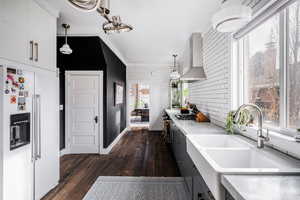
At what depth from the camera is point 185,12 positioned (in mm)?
2832

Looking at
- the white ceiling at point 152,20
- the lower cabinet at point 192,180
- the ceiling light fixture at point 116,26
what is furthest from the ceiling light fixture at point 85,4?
the lower cabinet at point 192,180

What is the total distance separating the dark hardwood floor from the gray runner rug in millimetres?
160

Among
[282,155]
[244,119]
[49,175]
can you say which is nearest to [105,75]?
[49,175]

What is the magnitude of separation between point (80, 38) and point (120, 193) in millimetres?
3206

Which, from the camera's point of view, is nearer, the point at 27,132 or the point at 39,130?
the point at 27,132

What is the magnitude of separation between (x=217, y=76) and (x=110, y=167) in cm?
260

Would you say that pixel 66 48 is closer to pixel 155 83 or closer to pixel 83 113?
pixel 83 113

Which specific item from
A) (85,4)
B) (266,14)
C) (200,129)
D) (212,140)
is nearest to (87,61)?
(85,4)

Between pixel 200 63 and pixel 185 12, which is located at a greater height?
pixel 185 12

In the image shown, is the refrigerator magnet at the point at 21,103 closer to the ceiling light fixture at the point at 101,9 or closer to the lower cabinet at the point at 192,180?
the ceiling light fixture at the point at 101,9

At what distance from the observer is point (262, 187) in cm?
83

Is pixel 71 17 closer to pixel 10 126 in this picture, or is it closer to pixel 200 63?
pixel 10 126

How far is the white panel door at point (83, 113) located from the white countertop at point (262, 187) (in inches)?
145

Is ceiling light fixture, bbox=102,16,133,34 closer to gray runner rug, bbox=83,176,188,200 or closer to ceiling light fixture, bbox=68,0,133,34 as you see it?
ceiling light fixture, bbox=68,0,133,34
